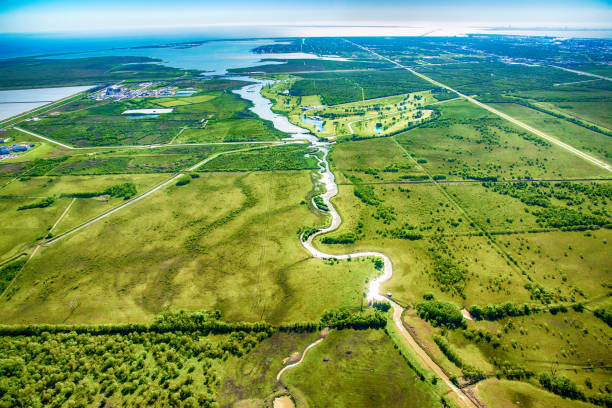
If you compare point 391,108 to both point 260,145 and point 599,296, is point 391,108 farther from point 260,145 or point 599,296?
point 599,296

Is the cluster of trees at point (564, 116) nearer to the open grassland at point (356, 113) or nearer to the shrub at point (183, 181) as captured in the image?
the open grassland at point (356, 113)

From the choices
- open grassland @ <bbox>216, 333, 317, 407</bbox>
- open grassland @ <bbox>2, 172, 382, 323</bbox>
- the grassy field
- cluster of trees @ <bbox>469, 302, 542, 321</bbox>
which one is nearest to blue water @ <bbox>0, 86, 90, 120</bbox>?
the grassy field

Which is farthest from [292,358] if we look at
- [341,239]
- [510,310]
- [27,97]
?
[27,97]

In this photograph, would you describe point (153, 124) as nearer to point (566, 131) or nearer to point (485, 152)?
point (485, 152)

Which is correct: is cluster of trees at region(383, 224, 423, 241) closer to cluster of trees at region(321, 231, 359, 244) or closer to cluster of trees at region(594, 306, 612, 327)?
cluster of trees at region(321, 231, 359, 244)

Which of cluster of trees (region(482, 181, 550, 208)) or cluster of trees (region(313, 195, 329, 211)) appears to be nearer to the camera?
cluster of trees (region(482, 181, 550, 208))

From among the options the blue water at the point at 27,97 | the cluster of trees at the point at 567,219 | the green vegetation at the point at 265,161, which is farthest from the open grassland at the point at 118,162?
the cluster of trees at the point at 567,219

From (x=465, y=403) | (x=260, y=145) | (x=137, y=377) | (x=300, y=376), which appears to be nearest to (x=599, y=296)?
(x=465, y=403)
